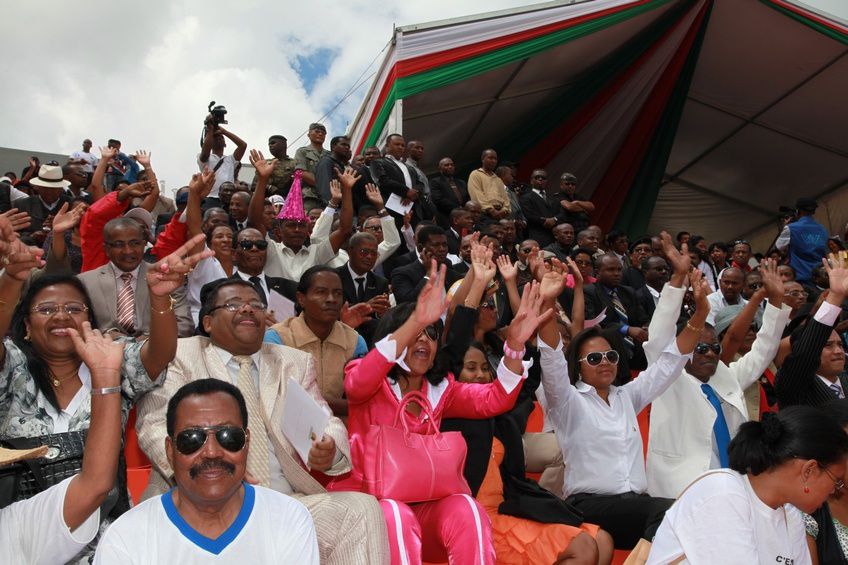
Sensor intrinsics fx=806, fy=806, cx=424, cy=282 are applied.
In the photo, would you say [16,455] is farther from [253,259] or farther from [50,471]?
[253,259]

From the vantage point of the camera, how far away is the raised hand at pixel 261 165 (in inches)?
255

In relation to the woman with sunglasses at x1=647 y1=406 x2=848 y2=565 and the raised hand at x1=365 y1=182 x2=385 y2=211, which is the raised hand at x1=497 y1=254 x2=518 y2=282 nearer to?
the woman with sunglasses at x1=647 y1=406 x2=848 y2=565

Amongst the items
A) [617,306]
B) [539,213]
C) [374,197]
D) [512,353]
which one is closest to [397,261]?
[374,197]

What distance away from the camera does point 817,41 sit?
10.6m

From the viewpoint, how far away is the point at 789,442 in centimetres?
285

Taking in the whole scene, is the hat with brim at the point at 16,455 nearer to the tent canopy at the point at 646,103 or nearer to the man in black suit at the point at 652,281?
the man in black suit at the point at 652,281

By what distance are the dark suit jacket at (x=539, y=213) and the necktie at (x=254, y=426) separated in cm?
648

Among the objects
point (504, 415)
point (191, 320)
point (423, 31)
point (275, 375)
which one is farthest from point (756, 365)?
point (423, 31)

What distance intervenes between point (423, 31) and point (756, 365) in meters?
6.14

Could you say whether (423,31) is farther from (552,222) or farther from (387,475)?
(387,475)

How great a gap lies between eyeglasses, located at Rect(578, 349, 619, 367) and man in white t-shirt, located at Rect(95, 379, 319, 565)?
202cm

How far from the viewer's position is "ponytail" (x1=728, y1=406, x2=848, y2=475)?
2828 mm

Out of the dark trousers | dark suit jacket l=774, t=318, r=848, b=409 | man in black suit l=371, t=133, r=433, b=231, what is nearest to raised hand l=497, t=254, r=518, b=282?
the dark trousers

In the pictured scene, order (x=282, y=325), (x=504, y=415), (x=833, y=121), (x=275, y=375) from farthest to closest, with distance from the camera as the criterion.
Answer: (x=833, y=121)
(x=282, y=325)
(x=504, y=415)
(x=275, y=375)
